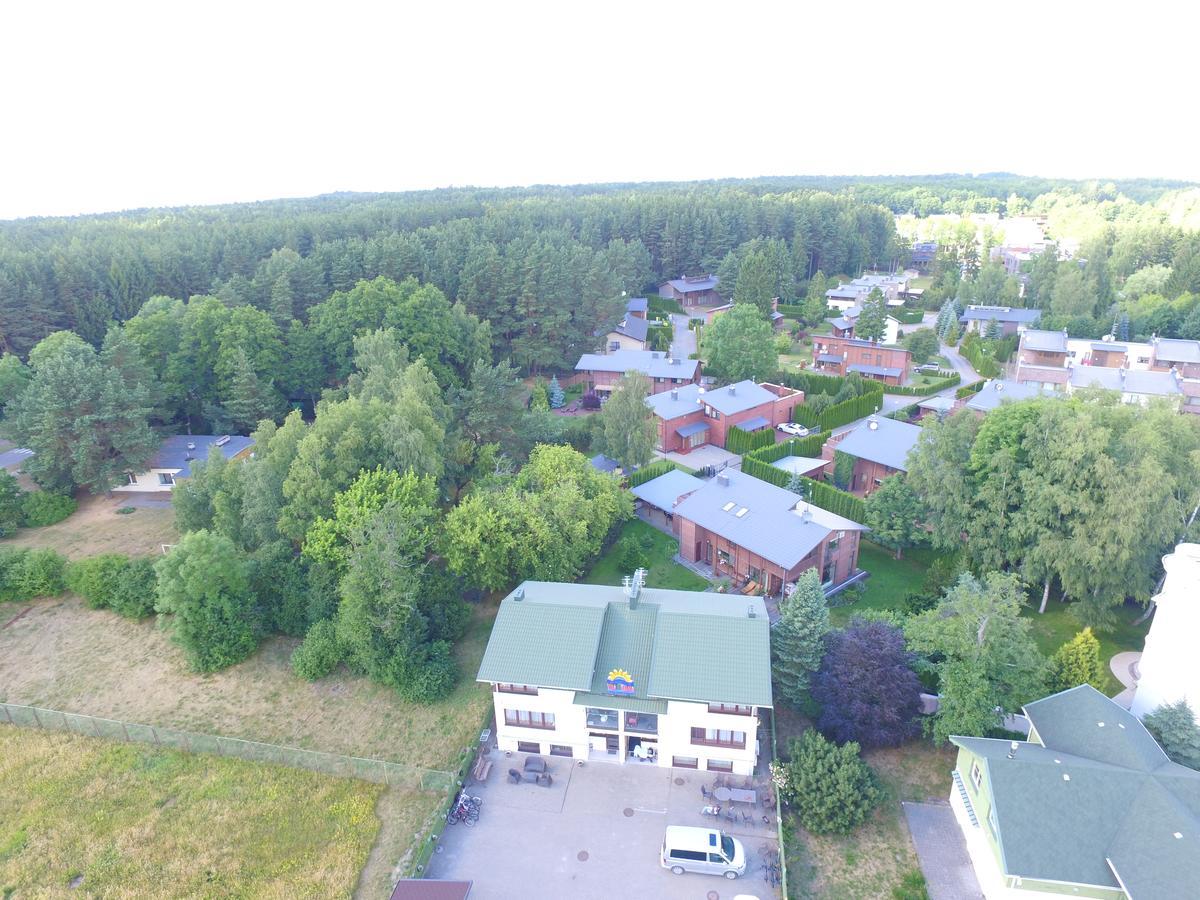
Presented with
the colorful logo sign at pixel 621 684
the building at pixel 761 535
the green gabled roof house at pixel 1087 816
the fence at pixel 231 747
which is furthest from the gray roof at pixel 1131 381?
the fence at pixel 231 747

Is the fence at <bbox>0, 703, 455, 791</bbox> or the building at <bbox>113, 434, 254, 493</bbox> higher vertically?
the building at <bbox>113, 434, 254, 493</bbox>

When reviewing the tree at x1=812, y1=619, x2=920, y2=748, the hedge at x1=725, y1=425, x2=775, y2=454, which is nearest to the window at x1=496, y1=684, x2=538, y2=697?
the tree at x1=812, y1=619, x2=920, y2=748

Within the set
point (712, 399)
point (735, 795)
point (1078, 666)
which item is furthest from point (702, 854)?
point (712, 399)

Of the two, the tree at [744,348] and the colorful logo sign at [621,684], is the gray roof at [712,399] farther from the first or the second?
the colorful logo sign at [621,684]

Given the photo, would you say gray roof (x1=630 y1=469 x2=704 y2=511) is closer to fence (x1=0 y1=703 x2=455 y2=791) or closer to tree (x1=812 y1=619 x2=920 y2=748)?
tree (x1=812 y1=619 x2=920 y2=748)

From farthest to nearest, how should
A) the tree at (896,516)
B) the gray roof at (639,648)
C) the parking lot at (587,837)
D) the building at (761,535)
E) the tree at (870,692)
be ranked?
the tree at (896,516), the building at (761,535), the tree at (870,692), the gray roof at (639,648), the parking lot at (587,837)
